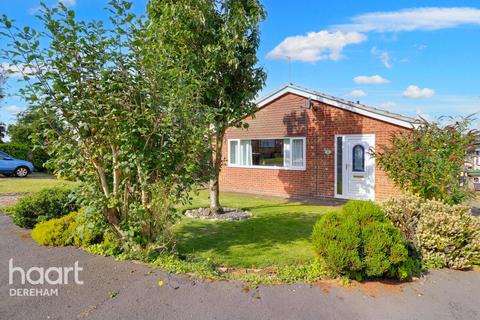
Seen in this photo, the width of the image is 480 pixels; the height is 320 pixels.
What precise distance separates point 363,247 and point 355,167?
7.61 metres

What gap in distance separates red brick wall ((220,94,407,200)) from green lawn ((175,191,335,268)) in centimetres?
260

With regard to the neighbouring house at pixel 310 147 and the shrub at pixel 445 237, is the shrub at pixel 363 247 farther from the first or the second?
the neighbouring house at pixel 310 147

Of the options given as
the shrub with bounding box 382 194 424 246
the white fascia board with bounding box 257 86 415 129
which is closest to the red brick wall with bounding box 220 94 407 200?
the white fascia board with bounding box 257 86 415 129

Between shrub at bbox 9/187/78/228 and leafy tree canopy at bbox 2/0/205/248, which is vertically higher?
leafy tree canopy at bbox 2/0/205/248

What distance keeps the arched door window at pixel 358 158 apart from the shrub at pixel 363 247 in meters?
7.04

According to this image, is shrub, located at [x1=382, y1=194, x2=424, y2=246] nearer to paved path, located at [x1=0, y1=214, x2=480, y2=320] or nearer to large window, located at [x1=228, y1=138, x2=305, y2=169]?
paved path, located at [x1=0, y1=214, x2=480, y2=320]

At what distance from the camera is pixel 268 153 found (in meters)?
13.7

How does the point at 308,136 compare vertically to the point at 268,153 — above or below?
above

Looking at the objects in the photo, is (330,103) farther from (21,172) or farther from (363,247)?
(21,172)

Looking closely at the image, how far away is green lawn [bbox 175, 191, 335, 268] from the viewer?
5.01 meters

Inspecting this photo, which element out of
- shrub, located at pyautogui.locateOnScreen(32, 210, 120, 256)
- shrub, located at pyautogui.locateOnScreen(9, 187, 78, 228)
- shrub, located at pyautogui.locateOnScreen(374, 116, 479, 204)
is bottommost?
shrub, located at pyautogui.locateOnScreen(32, 210, 120, 256)

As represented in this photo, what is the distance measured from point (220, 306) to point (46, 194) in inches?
205

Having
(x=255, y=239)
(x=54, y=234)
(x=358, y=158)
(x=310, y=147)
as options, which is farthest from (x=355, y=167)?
(x=54, y=234)

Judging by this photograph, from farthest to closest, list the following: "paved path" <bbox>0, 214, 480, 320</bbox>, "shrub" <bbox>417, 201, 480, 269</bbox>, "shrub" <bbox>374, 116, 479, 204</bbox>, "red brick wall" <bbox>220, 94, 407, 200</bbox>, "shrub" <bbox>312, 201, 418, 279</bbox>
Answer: "red brick wall" <bbox>220, 94, 407, 200</bbox> < "shrub" <bbox>374, 116, 479, 204</bbox> < "shrub" <bbox>417, 201, 480, 269</bbox> < "shrub" <bbox>312, 201, 418, 279</bbox> < "paved path" <bbox>0, 214, 480, 320</bbox>
